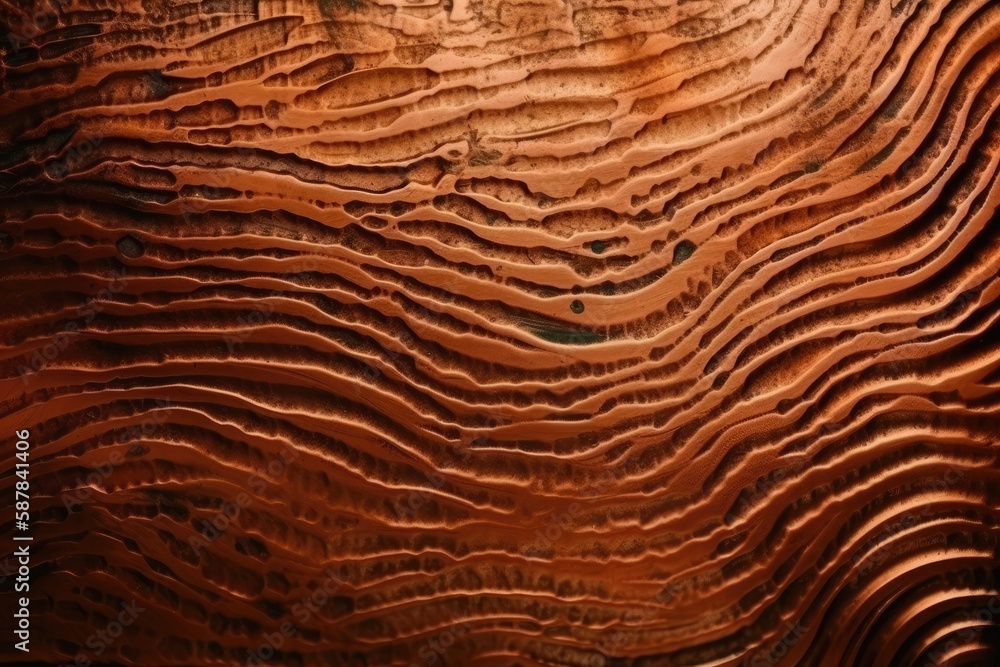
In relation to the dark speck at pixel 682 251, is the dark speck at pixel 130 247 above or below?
above

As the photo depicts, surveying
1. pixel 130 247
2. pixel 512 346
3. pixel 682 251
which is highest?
pixel 130 247

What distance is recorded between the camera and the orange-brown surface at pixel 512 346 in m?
2.47

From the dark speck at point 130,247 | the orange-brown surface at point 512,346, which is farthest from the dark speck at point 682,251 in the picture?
the dark speck at point 130,247

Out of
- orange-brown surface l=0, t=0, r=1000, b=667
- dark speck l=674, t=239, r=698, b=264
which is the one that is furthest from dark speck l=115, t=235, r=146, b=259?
dark speck l=674, t=239, r=698, b=264

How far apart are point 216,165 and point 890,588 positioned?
321 centimetres

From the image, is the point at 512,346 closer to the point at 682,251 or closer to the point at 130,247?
the point at 682,251

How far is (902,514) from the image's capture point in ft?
8.34

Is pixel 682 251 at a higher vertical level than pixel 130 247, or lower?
lower

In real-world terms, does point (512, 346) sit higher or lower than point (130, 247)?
lower

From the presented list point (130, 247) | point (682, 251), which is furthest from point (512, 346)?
point (130, 247)

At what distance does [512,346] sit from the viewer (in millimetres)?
2539

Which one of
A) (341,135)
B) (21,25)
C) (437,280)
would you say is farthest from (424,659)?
(21,25)

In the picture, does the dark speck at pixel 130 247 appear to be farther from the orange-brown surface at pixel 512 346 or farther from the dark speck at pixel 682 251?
the dark speck at pixel 682 251

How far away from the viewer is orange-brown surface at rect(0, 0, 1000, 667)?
247 centimetres
